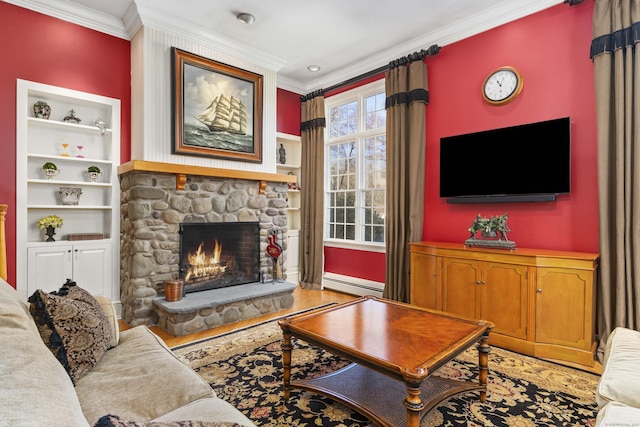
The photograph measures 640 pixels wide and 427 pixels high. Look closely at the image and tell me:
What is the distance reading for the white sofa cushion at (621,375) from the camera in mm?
1358

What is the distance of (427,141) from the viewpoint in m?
4.02

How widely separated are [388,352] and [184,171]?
278 cm

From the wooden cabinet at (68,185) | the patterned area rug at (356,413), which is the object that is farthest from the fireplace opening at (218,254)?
the patterned area rug at (356,413)

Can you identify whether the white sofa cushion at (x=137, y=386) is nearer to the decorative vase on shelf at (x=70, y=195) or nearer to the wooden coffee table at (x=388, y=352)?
the wooden coffee table at (x=388, y=352)

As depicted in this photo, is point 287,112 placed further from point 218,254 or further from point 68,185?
point 68,185

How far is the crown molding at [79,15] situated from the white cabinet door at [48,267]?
226cm

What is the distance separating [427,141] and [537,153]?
120 centimetres

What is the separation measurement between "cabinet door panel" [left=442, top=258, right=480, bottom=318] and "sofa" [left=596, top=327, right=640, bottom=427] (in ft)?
4.44

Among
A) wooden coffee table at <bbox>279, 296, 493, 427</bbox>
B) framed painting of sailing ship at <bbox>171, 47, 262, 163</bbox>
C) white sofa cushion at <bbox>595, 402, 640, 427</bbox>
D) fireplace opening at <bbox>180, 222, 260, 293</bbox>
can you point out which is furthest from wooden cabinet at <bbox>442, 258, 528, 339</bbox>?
framed painting of sailing ship at <bbox>171, 47, 262, 163</bbox>

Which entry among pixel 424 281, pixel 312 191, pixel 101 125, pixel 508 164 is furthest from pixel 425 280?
pixel 101 125

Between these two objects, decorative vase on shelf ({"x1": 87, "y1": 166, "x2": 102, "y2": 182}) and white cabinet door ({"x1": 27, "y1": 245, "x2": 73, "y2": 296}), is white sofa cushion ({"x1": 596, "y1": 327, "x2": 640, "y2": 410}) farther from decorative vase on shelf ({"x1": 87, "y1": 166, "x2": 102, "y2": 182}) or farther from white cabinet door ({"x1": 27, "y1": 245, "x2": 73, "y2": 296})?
decorative vase on shelf ({"x1": 87, "y1": 166, "x2": 102, "y2": 182})

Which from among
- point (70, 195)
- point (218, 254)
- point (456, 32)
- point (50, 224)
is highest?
point (456, 32)

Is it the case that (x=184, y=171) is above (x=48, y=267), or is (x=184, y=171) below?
above

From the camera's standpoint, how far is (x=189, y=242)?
3797mm
